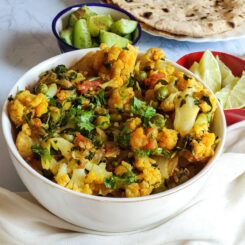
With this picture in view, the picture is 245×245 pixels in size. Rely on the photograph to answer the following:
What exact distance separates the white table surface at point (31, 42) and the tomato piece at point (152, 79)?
21.0 inches

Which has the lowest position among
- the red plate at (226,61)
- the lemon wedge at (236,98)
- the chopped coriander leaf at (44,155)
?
the lemon wedge at (236,98)

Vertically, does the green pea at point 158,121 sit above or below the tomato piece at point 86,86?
below

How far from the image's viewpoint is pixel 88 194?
0.94 meters

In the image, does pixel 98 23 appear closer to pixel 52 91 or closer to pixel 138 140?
pixel 52 91

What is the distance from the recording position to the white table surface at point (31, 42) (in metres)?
1.62

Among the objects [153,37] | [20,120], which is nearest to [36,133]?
[20,120]

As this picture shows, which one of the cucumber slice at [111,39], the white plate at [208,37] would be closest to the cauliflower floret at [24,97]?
the cucumber slice at [111,39]

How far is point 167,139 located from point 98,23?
764 mm

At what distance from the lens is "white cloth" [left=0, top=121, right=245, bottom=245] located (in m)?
1.08

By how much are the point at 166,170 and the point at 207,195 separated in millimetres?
237

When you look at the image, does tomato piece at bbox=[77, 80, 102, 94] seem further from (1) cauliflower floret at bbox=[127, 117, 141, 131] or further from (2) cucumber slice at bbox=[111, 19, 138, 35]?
(2) cucumber slice at bbox=[111, 19, 138, 35]

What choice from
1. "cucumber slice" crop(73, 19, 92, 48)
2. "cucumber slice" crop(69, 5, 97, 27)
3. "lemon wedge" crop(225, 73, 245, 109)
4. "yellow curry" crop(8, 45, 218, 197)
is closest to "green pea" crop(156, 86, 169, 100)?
"yellow curry" crop(8, 45, 218, 197)

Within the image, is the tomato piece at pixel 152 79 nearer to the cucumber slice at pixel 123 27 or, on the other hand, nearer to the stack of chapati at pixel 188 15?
the cucumber slice at pixel 123 27

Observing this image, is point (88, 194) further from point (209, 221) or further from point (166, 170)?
point (209, 221)
